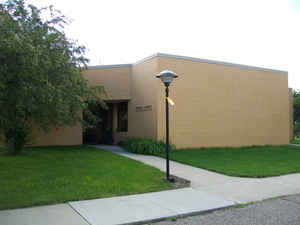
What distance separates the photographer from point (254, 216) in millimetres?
5531

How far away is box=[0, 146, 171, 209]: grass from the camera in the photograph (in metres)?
6.44

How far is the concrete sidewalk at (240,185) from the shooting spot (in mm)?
7000

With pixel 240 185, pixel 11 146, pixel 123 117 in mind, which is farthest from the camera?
pixel 123 117

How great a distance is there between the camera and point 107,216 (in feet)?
17.6

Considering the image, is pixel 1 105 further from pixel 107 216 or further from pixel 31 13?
pixel 31 13

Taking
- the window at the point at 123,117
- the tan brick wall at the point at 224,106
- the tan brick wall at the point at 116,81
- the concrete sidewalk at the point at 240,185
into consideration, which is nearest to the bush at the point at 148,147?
the tan brick wall at the point at 224,106

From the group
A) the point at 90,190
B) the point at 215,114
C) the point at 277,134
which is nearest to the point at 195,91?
the point at 215,114

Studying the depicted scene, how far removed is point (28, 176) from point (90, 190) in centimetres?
240

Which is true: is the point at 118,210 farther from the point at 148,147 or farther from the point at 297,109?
the point at 297,109

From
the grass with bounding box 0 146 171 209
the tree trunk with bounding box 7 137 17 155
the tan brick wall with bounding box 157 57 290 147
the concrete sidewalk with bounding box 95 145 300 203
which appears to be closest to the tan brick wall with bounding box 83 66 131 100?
the tan brick wall with bounding box 157 57 290 147

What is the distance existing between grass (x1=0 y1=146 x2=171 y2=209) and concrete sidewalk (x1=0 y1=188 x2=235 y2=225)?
0.38m

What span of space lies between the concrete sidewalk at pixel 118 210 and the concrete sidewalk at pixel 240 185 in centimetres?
60

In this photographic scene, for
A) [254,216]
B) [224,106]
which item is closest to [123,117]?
[224,106]

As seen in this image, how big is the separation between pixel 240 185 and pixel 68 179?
4616 mm
